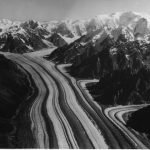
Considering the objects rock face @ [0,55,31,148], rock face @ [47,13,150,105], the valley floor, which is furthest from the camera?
rock face @ [47,13,150,105]

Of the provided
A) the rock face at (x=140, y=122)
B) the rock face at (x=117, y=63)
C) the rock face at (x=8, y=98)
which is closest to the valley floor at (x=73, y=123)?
the rock face at (x=140, y=122)

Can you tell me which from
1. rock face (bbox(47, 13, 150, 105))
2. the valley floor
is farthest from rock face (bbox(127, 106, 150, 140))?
rock face (bbox(47, 13, 150, 105))

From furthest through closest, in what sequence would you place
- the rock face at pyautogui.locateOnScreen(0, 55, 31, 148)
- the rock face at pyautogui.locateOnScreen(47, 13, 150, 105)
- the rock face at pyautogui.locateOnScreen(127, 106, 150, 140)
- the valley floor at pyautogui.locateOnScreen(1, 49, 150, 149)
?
the rock face at pyautogui.locateOnScreen(47, 13, 150, 105) < the rock face at pyautogui.locateOnScreen(127, 106, 150, 140) < the rock face at pyautogui.locateOnScreen(0, 55, 31, 148) < the valley floor at pyautogui.locateOnScreen(1, 49, 150, 149)

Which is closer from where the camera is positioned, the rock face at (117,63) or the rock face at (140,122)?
the rock face at (140,122)

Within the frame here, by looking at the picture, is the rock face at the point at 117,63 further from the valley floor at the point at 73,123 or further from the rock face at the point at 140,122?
the rock face at the point at 140,122

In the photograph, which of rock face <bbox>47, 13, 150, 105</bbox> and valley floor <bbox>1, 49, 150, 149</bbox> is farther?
rock face <bbox>47, 13, 150, 105</bbox>

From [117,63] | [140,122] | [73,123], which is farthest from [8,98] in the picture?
[117,63]

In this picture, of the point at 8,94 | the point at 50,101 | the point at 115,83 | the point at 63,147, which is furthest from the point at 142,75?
the point at 63,147

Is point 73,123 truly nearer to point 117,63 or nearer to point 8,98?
point 8,98

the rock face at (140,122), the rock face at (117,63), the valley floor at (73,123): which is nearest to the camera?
the valley floor at (73,123)

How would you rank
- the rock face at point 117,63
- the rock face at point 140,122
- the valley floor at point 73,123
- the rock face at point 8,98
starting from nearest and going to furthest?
the valley floor at point 73,123 < the rock face at point 8,98 < the rock face at point 140,122 < the rock face at point 117,63

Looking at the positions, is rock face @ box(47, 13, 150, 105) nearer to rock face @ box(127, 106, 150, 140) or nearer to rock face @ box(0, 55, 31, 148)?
rock face @ box(127, 106, 150, 140)
